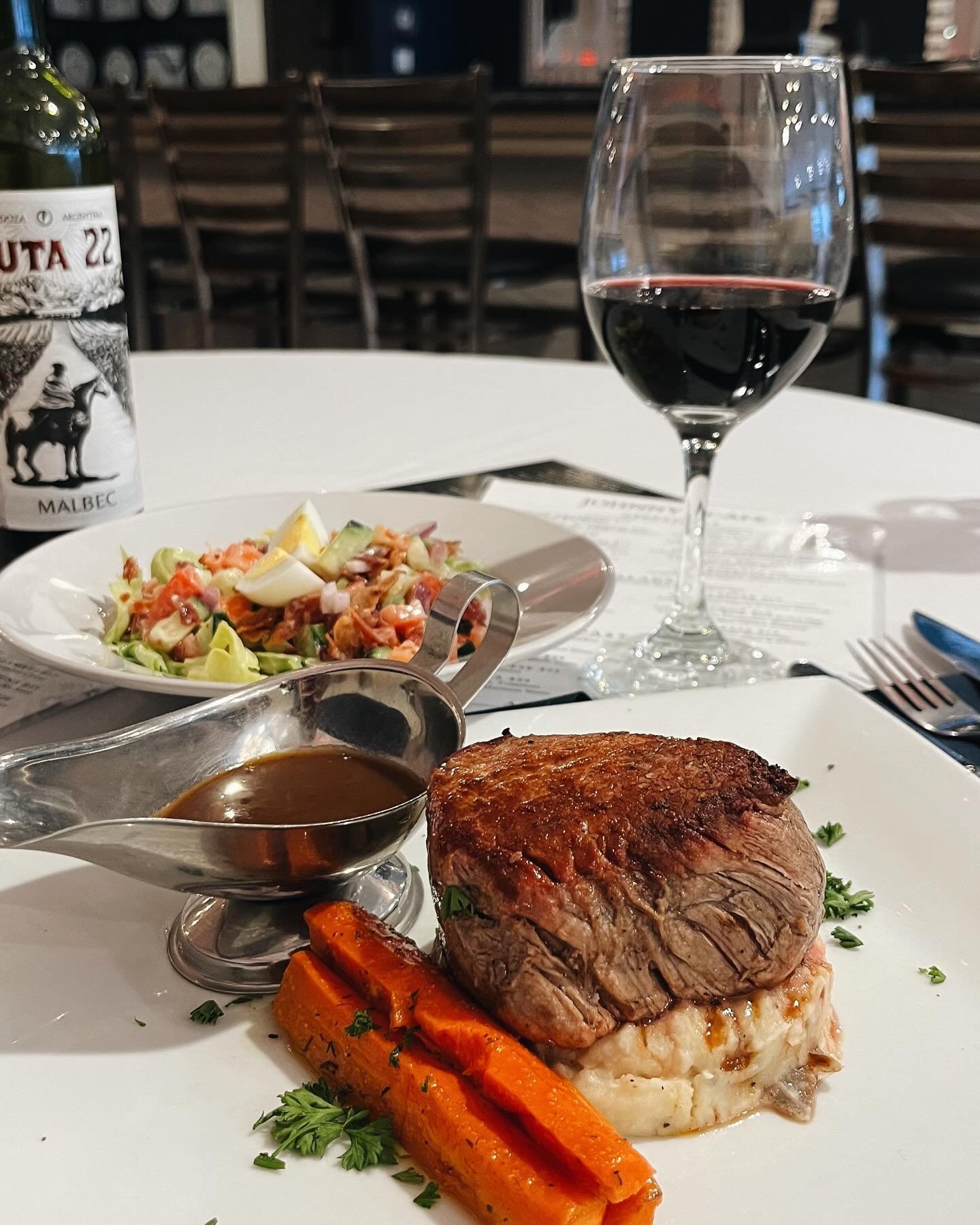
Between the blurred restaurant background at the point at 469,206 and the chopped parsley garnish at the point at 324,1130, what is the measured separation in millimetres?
2997

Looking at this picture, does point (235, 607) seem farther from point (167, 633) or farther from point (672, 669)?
point (672, 669)

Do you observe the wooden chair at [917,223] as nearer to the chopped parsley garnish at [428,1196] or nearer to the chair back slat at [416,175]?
the chair back slat at [416,175]

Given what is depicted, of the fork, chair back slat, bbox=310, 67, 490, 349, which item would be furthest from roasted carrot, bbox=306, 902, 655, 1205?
chair back slat, bbox=310, 67, 490, 349

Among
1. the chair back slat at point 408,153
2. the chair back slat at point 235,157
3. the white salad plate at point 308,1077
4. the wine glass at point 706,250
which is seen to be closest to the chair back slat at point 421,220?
the chair back slat at point 408,153

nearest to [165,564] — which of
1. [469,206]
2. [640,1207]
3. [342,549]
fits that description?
[342,549]

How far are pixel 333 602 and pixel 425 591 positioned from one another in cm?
10

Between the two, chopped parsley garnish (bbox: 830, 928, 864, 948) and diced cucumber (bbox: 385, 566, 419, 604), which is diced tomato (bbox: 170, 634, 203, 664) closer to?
diced cucumber (bbox: 385, 566, 419, 604)

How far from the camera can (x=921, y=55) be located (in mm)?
6844

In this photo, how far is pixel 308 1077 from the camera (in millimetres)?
680

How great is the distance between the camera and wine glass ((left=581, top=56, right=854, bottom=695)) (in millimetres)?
1086

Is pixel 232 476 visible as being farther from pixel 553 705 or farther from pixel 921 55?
pixel 921 55

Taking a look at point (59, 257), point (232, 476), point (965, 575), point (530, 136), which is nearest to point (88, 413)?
point (59, 257)

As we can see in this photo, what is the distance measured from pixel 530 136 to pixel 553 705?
4.02 metres

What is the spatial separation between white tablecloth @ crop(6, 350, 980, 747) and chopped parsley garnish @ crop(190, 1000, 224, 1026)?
87 centimetres
